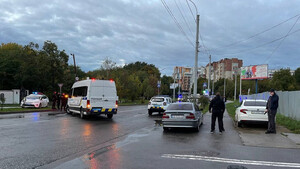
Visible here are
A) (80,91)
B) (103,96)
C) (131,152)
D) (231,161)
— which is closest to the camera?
(231,161)

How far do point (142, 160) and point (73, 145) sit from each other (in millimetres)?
2987

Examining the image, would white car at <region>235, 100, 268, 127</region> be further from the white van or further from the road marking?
the white van

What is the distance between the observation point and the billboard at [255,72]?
5606 centimetres

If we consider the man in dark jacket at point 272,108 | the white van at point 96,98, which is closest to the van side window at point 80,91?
the white van at point 96,98

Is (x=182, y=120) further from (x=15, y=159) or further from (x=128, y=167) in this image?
(x=15, y=159)

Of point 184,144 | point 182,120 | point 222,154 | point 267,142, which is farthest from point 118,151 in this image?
point 267,142

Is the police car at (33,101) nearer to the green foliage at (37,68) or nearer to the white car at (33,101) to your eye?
the white car at (33,101)

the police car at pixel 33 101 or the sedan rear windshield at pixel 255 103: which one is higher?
the sedan rear windshield at pixel 255 103

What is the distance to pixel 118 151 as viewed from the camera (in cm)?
784

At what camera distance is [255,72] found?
5809 cm

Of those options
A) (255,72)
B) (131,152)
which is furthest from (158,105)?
(255,72)

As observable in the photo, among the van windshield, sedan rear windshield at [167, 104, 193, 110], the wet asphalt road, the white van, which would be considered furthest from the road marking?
the van windshield

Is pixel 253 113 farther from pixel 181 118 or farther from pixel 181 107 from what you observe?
pixel 181 118

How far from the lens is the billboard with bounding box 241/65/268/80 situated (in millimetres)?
56056
